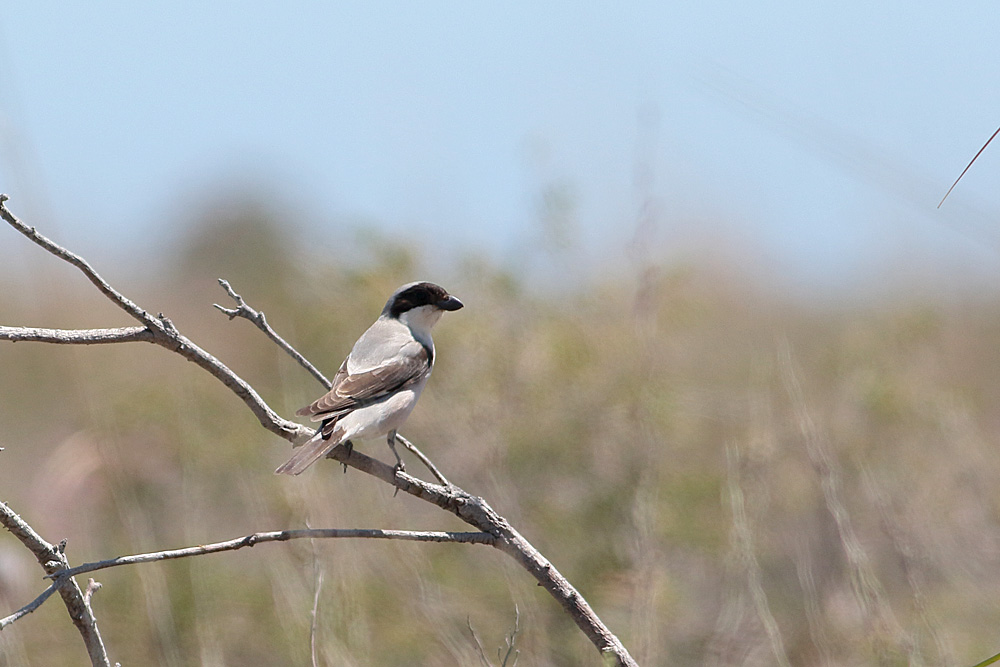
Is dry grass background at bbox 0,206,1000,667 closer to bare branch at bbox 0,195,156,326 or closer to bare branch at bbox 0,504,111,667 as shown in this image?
bare branch at bbox 0,504,111,667

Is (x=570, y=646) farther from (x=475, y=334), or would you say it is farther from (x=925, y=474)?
(x=925, y=474)

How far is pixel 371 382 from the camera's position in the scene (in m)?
3.44

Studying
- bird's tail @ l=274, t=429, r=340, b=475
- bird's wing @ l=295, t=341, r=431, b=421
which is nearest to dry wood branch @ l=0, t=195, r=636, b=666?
bird's tail @ l=274, t=429, r=340, b=475

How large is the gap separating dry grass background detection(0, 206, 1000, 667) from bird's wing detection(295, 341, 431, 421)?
0.53 meters

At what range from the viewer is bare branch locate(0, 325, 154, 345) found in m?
1.64

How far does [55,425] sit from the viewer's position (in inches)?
359

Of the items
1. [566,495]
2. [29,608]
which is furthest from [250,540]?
[566,495]

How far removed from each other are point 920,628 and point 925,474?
1565 mm

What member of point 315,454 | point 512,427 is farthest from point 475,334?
point 315,454

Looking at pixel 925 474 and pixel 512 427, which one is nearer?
pixel 512 427

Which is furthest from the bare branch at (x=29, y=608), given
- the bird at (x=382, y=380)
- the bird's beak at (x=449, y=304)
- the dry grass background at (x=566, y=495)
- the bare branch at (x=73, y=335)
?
the bird's beak at (x=449, y=304)

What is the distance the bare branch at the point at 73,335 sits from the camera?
164 centimetres

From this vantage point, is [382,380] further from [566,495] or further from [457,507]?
[566,495]

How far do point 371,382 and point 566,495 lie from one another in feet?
6.36
